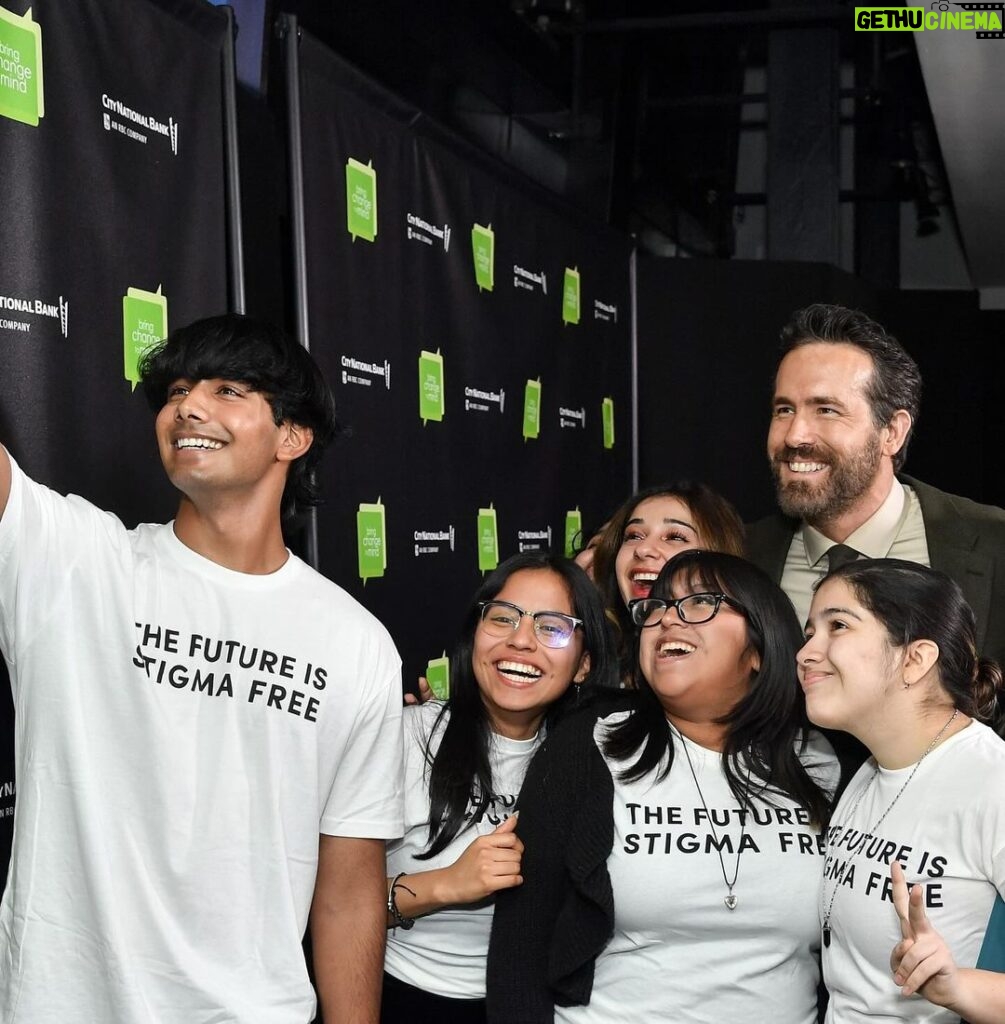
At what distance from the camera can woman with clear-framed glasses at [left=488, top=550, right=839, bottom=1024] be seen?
205 cm

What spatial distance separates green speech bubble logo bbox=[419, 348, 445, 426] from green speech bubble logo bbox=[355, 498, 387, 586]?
0.40m

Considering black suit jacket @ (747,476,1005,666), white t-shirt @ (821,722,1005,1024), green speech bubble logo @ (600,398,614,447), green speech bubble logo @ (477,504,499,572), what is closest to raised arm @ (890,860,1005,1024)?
white t-shirt @ (821,722,1005,1024)

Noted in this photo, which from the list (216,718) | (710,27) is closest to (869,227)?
(710,27)

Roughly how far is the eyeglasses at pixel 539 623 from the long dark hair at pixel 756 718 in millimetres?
239

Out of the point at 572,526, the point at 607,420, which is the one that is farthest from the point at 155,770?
the point at 607,420

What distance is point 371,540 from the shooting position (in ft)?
11.1

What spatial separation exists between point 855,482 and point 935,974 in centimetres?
126

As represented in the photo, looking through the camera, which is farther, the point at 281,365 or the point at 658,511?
the point at 658,511

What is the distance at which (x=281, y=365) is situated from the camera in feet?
6.74

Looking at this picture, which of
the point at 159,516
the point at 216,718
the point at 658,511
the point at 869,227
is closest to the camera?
the point at 216,718

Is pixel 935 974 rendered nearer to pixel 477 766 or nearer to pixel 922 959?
pixel 922 959

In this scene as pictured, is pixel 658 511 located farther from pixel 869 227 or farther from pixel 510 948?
pixel 869 227

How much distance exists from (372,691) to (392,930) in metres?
0.52
